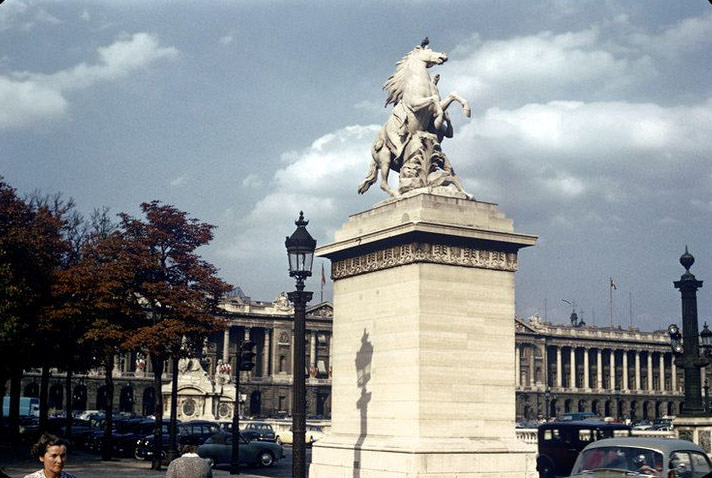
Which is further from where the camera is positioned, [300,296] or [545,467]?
[545,467]

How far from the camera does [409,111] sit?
80.4 ft

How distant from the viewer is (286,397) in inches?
6417

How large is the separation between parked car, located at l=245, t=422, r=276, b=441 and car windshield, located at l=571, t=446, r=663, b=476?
37715mm

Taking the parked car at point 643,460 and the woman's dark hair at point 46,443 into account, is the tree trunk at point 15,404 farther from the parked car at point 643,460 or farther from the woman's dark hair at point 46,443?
the woman's dark hair at point 46,443

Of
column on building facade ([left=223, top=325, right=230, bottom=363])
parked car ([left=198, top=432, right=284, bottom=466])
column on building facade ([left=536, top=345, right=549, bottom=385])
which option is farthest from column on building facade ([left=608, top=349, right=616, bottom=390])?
parked car ([left=198, top=432, right=284, bottom=466])

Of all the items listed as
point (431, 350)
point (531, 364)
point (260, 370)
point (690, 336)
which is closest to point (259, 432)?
point (690, 336)

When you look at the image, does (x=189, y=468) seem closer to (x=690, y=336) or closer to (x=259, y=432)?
(x=690, y=336)

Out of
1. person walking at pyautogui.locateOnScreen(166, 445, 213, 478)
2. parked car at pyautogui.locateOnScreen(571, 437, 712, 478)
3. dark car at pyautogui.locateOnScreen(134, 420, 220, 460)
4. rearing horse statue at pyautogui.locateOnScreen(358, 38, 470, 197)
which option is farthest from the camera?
dark car at pyautogui.locateOnScreen(134, 420, 220, 460)

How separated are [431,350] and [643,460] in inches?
248

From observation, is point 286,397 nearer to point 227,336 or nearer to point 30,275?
point 227,336

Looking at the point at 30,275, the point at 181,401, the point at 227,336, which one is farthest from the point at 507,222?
the point at 227,336

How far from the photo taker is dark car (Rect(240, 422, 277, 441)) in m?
55.2

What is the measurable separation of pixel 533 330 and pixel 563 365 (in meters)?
10.9

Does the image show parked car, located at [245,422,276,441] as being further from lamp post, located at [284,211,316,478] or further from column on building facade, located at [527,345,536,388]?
column on building facade, located at [527,345,536,388]
